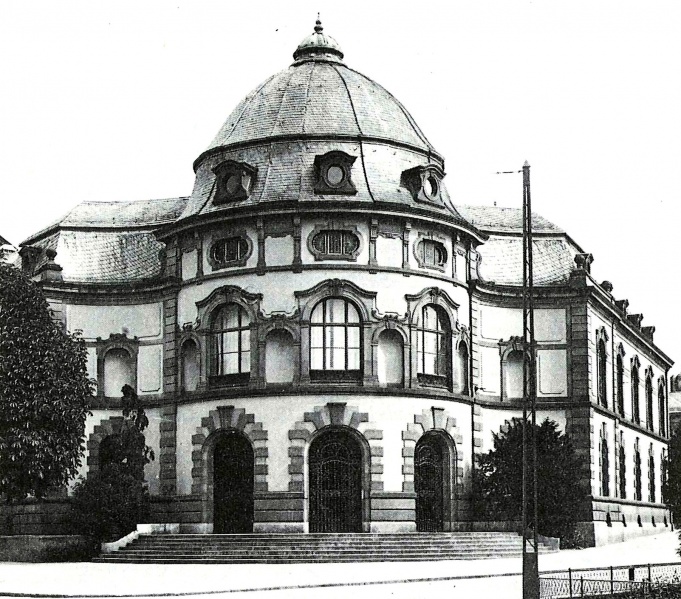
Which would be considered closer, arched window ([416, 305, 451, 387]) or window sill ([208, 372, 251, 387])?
window sill ([208, 372, 251, 387])

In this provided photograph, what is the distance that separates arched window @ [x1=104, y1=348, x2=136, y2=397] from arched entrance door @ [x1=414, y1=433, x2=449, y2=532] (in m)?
12.4

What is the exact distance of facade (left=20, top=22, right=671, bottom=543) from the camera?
46.4 m

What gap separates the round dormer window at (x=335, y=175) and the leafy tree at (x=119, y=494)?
10647 mm

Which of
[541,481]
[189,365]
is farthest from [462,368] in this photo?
[189,365]

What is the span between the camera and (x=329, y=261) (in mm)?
46875

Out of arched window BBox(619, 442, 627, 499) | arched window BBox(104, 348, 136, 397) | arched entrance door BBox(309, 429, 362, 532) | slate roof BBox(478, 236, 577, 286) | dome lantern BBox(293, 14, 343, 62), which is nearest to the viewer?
arched entrance door BBox(309, 429, 362, 532)

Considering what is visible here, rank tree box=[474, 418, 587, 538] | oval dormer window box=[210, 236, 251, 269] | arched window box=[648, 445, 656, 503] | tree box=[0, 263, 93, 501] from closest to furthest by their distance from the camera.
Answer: tree box=[0, 263, 93, 501]
tree box=[474, 418, 587, 538]
oval dormer window box=[210, 236, 251, 269]
arched window box=[648, 445, 656, 503]

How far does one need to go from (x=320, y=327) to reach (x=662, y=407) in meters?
34.8

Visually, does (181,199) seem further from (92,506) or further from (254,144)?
(92,506)

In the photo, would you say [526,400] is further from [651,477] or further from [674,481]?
[651,477]

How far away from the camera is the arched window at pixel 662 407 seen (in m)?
74.3

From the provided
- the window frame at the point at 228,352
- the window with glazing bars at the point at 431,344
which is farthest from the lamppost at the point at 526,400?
the window frame at the point at 228,352

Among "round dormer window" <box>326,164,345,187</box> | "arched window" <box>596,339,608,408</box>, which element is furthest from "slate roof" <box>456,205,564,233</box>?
"round dormer window" <box>326,164,345,187</box>

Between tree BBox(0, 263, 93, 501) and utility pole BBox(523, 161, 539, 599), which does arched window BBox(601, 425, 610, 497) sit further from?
utility pole BBox(523, 161, 539, 599)
